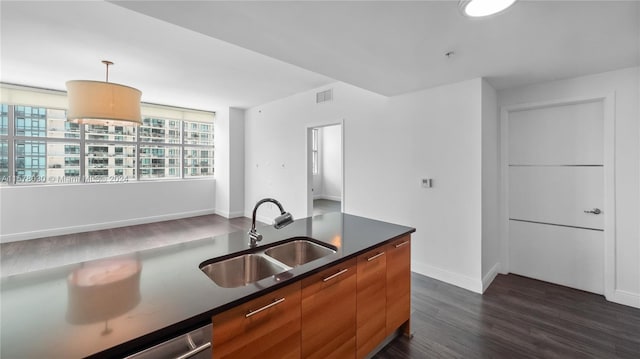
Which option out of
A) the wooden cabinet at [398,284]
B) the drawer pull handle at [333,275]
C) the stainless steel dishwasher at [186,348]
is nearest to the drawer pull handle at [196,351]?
the stainless steel dishwasher at [186,348]

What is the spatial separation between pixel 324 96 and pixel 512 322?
3.90m

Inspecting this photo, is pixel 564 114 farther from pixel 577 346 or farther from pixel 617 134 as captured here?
pixel 577 346

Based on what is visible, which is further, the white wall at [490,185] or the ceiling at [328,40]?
the white wall at [490,185]

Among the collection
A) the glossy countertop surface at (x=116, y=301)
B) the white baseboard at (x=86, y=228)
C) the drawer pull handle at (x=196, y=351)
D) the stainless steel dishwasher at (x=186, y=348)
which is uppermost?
the glossy countertop surface at (x=116, y=301)

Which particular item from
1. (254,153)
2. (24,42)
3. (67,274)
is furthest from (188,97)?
(67,274)

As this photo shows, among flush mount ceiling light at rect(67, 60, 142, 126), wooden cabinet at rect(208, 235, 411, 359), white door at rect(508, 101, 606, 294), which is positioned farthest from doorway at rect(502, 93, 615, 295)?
flush mount ceiling light at rect(67, 60, 142, 126)

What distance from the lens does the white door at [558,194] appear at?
116 inches

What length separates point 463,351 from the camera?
79.8 inches

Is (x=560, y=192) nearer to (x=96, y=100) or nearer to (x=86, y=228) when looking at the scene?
(x=96, y=100)

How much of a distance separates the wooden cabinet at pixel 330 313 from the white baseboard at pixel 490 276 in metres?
2.14

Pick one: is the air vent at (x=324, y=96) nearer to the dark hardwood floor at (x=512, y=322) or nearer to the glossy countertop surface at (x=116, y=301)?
the dark hardwood floor at (x=512, y=322)

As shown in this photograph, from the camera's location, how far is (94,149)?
5469mm

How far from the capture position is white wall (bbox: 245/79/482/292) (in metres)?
3.04

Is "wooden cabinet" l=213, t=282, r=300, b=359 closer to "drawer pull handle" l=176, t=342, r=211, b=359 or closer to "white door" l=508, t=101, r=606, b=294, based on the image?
"drawer pull handle" l=176, t=342, r=211, b=359
